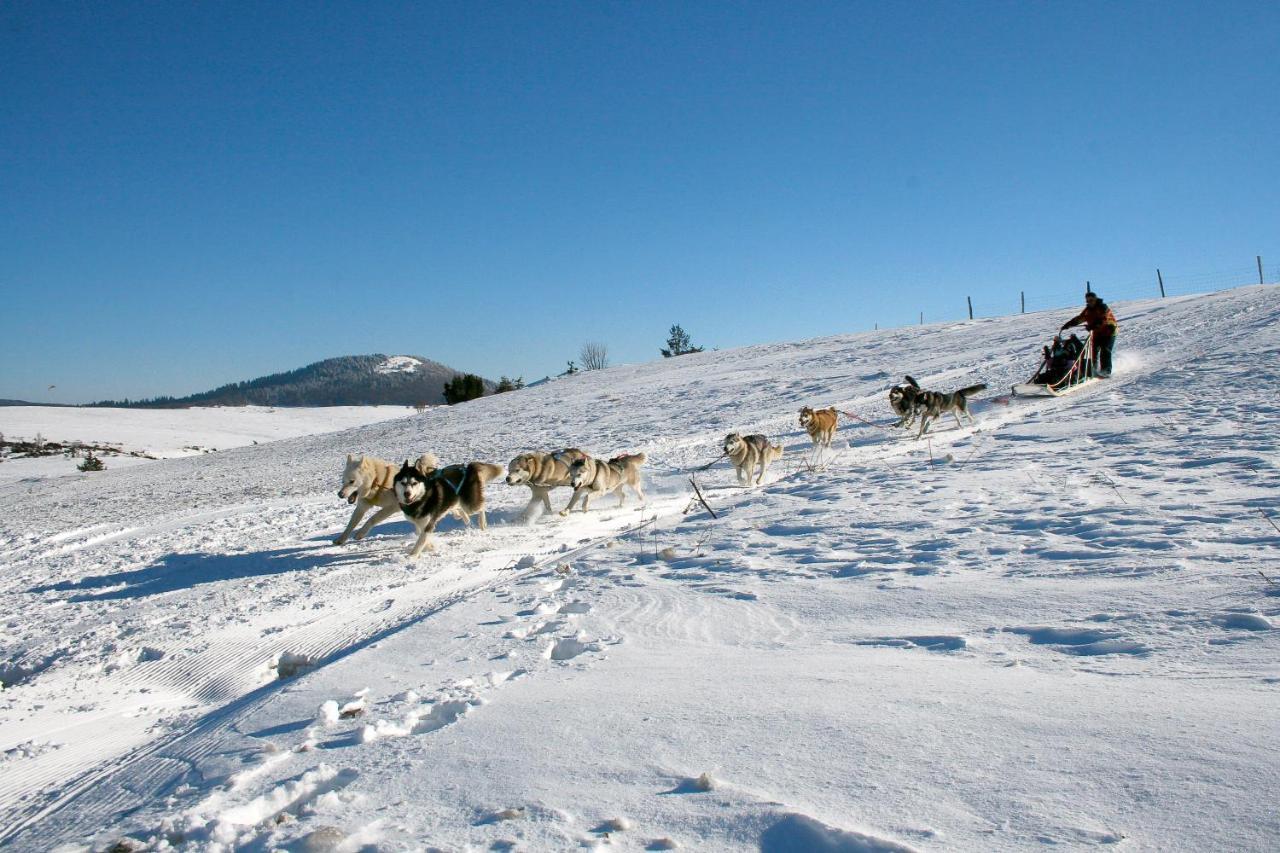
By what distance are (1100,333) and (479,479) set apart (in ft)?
38.5

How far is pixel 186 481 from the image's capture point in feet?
52.3

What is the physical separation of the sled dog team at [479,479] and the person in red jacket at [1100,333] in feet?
15.4

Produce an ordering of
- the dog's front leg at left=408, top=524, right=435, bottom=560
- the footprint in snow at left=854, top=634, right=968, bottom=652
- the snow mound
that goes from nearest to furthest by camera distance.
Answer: the footprint in snow at left=854, top=634, right=968, bottom=652 → the dog's front leg at left=408, top=524, right=435, bottom=560 → the snow mound

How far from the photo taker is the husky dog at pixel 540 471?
8.39 metres

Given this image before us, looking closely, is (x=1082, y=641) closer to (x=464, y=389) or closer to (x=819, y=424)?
(x=819, y=424)

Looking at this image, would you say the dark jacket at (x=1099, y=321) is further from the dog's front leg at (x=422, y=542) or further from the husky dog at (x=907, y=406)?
the dog's front leg at (x=422, y=542)

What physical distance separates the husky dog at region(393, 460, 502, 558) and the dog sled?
9900 mm

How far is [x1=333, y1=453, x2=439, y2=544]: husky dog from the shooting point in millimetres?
7266

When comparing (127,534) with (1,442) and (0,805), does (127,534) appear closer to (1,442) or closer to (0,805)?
(0,805)

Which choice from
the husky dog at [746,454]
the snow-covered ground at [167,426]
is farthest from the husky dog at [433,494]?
the snow-covered ground at [167,426]

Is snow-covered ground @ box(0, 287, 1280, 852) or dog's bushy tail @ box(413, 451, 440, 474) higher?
dog's bushy tail @ box(413, 451, 440, 474)

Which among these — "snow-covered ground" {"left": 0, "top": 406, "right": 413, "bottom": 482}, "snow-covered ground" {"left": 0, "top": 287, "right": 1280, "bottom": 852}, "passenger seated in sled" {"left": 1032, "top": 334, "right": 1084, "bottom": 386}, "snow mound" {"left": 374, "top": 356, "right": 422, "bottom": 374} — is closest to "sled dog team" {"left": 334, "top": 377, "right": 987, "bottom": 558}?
"snow-covered ground" {"left": 0, "top": 287, "right": 1280, "bottom": 852}

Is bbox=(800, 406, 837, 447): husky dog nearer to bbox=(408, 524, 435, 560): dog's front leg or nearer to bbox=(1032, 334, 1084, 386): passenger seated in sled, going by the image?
bbox=(1032, 334, 1084, 386): passenger seated in sled

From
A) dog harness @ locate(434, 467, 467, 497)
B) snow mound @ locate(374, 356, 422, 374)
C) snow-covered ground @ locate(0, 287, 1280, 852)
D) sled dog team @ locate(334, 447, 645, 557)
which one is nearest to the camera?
snow-covered ground @ locate(0, 287, 1280, 852)
